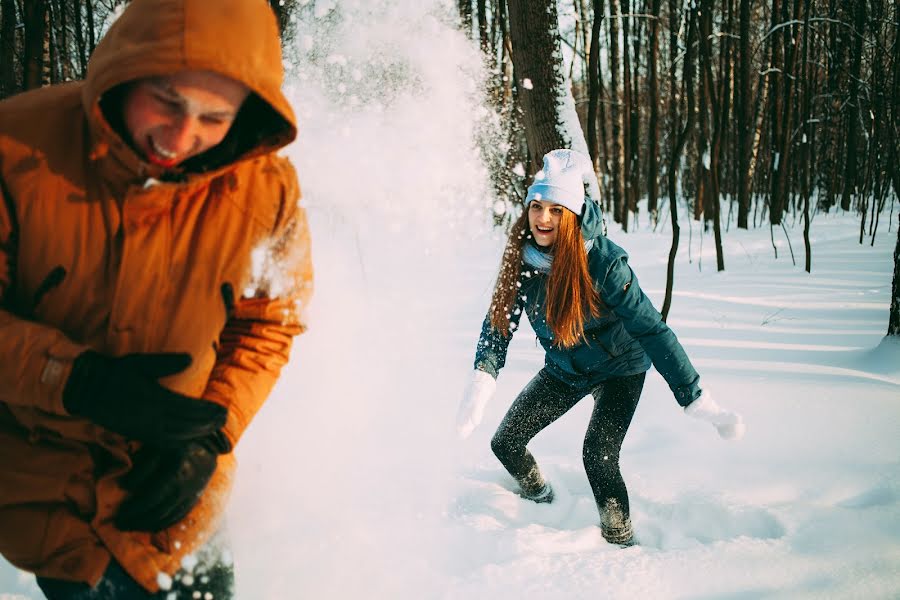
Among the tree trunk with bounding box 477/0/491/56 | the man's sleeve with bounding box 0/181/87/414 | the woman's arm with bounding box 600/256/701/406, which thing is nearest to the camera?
the man's sleeve with bounding box 0/181/87/414

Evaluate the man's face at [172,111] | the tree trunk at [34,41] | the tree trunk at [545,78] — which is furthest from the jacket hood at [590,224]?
the tree trunk at [34,41]

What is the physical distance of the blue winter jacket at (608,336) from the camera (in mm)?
2355

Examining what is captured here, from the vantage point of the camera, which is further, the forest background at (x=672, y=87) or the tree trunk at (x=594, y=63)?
the tree trunk at (x=594, y=63)

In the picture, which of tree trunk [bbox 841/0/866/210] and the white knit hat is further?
tree trunk [bbox 841/0/866/210]

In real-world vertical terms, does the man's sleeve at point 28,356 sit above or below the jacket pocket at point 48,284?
below

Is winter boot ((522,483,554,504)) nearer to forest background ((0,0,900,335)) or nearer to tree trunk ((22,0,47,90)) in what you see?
forest background ((0,0,900,335))

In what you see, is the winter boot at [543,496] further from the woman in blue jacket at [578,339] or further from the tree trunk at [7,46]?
the tree trunk at [7,46]

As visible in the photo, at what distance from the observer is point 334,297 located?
17.4 ft

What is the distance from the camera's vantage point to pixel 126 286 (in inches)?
44.1

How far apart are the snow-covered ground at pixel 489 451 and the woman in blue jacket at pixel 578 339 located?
33cm

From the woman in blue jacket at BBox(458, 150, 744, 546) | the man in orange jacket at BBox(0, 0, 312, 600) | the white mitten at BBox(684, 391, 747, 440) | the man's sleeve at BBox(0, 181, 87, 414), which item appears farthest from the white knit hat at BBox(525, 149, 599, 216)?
the man's sleeve at BBox(0, 181, 87, 414)

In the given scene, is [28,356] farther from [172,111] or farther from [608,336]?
[608,336]

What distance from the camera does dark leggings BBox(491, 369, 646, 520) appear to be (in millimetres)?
2434

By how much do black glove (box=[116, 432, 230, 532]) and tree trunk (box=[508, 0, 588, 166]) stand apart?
3269 millimetres
